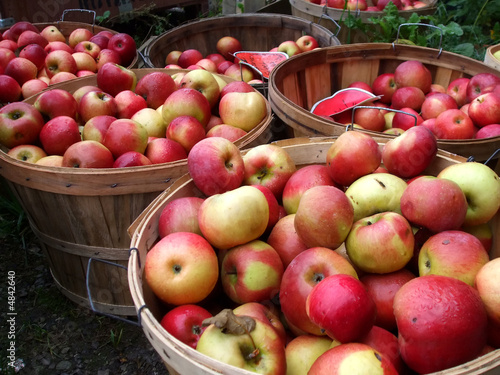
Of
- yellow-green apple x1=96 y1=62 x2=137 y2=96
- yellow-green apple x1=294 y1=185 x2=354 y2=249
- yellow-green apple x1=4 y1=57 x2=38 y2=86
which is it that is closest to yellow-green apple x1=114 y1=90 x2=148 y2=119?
yellow-green apple x1=96 y1=62 x2=137 y2=96

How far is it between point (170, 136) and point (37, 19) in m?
3.49

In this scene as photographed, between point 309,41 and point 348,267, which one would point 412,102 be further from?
point 348,267

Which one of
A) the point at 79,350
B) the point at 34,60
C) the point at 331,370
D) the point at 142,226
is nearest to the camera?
the point at 331,370

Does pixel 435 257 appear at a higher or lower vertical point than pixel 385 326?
higher

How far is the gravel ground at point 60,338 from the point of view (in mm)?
2287

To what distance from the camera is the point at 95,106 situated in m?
2.47

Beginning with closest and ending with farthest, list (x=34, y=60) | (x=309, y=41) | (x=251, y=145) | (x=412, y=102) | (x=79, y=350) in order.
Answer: (x=251, y=145)
(x=79, y=350)
(x=412, y=102)
(x=34, y=60)
(x=309, y=41)

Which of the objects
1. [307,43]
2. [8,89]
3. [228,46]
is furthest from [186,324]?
[228,46]

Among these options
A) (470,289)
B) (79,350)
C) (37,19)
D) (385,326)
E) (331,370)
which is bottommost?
(79,350)

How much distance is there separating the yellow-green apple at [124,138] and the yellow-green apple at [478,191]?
1.49m

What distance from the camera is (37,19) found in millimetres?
4676

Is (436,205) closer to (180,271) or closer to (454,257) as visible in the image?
(454,257)

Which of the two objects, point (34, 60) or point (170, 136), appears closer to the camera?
point (170, 136)

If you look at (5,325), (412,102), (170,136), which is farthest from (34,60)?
(412,102)
